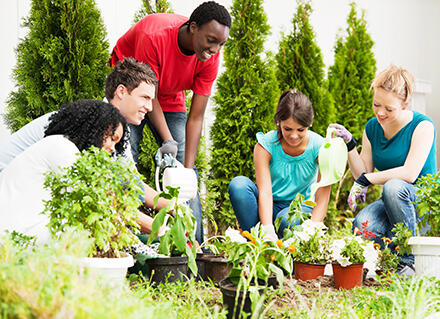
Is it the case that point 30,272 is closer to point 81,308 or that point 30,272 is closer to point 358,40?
point 81,308

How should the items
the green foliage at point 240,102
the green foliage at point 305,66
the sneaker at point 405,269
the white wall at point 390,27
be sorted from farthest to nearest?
the white wall at point 390,27, the green foliage at point 305,66, the green foliage at point 240,102, the sneaker at point 405,269

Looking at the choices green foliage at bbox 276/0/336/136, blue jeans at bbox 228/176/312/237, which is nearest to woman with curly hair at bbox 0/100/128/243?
blue jeans at bbox 228/176/312/237

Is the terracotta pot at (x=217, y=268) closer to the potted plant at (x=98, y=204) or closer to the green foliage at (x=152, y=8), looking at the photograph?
the potted plant at (x=98, y=204)

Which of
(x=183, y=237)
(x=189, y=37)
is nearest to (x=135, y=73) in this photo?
(x=189, y=37)

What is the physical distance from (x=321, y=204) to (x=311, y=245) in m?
0.63

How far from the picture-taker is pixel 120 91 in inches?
95.3

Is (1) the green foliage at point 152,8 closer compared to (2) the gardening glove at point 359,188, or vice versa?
(2) the gardening glove at point 359,188

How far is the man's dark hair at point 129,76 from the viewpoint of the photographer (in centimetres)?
238

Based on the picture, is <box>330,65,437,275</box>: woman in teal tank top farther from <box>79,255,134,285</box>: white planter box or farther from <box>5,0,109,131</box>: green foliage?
<box>5,0,109,131</box>: green foliage

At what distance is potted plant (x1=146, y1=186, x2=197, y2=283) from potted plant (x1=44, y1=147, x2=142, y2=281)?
0.68ft

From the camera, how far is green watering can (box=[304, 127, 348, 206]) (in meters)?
2.67

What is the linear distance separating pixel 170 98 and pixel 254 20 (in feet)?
5.14

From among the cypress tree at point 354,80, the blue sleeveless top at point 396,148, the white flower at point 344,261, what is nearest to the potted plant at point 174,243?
the white flower at point 344,261

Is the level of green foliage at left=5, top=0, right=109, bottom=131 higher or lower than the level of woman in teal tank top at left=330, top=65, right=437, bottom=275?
higher
